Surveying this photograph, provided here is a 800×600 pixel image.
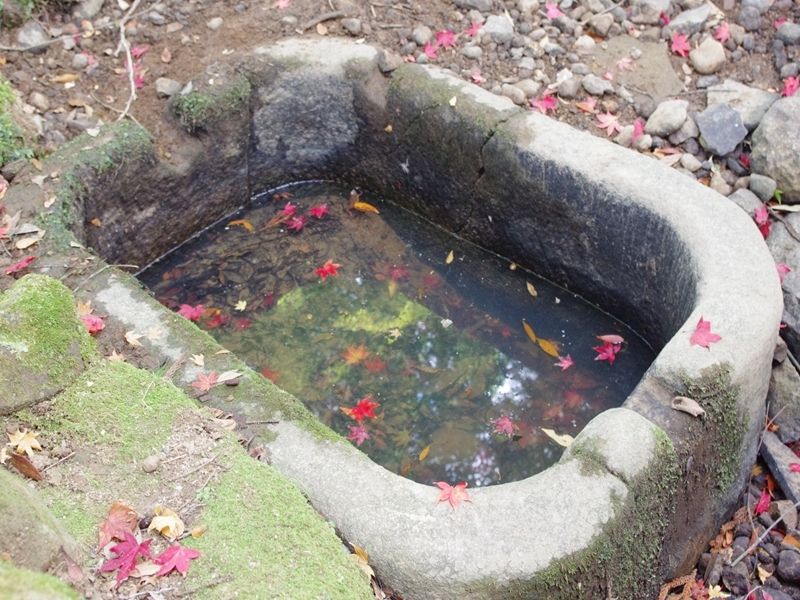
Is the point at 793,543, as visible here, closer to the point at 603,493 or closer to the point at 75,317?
the point at 603,493

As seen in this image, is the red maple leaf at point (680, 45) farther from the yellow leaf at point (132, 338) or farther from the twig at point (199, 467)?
the twig at point (199, 467)

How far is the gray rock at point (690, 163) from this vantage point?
153 inches

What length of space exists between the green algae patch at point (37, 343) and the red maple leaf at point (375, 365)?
1543mm

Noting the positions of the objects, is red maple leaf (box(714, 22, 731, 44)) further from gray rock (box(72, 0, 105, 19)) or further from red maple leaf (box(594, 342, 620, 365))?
gray rock (box(72, 0, 105, 19))

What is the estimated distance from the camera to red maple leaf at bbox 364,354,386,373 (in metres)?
3.73

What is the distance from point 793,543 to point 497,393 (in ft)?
4.64

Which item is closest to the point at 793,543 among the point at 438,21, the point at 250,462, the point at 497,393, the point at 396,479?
the point at 497,393

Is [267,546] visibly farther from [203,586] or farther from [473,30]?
[473,30]

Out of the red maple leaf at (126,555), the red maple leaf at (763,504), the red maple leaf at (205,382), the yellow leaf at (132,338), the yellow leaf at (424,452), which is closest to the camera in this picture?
the red maple leaf at (126,555)

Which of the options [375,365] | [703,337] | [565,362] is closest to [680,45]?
[565,362]

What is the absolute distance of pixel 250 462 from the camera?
2289 mm

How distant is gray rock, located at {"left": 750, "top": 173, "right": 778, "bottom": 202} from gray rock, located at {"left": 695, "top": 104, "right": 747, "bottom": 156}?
232mm

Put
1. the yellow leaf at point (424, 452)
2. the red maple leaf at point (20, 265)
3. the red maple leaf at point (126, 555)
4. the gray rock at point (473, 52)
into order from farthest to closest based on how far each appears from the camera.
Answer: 1. the gray rock at point (473, 52)
2. the yellow leaf at point (424, 452)
3. the red maple leaf at point (20, 265)
4. the red maple leaf at point (126, 555)

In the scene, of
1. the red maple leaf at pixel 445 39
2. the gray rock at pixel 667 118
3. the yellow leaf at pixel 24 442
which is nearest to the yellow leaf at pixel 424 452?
the yellow leaf at pixel 24 442
